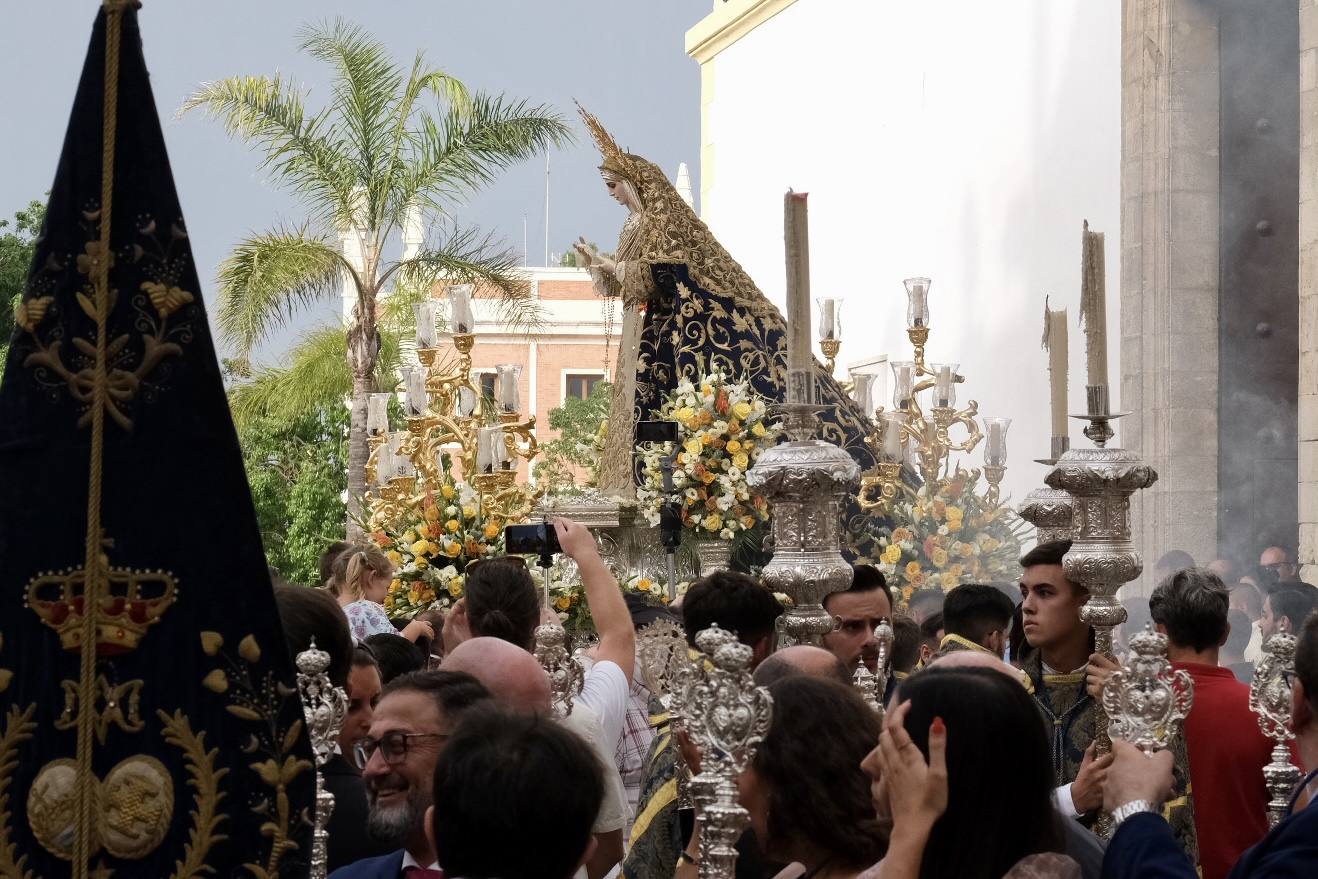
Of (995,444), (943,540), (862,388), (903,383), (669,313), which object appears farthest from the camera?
(862,388)

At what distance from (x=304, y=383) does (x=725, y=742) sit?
2484 centimetres

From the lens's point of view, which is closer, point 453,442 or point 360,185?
point 453,442

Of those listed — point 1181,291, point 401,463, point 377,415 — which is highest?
point 1181,291

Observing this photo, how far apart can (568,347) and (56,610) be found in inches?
1610

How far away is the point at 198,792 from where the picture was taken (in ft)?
7.87

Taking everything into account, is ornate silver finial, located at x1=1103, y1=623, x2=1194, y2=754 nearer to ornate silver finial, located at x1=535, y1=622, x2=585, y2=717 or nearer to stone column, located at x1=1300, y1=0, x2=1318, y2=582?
ornate silver finial, located at x1=535, y1=622, x2=585, y2=717

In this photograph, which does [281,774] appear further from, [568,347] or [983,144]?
[568,347]

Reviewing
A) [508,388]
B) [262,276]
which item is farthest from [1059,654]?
[262,276]

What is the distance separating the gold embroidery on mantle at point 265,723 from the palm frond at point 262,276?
17802 mm

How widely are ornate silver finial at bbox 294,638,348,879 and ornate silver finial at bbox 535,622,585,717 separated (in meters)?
0.70

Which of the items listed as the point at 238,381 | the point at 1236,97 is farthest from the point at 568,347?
the point at 1236,97

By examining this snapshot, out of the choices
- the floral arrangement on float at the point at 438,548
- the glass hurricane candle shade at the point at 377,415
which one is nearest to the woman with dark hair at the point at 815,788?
the floral arrangement on float at the point at 438,548

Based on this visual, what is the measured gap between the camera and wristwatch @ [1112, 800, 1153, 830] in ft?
9.20

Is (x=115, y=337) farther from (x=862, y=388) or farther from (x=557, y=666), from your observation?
(x=862, y=388)
